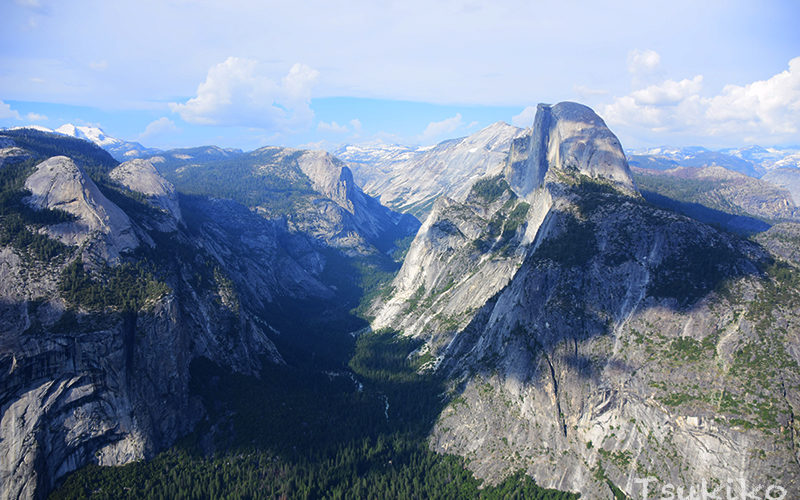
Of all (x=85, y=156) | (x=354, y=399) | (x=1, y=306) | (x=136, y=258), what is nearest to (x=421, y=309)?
(x=354, y=399)

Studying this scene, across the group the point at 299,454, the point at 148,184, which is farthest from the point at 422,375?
the point at 148,184

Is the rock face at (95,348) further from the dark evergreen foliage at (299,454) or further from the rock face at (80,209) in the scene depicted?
the dark evergreen foliage at (299,454)

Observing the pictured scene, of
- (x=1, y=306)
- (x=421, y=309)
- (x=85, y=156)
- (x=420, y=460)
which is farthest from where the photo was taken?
(x=85, y=156)

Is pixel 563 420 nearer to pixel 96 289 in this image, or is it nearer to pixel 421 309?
pixel 421 309

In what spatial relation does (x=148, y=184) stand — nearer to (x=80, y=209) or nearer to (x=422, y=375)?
(x=80, y=209)

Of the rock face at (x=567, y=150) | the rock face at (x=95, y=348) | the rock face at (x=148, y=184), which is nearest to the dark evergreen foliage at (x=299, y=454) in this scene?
the rock face at (x=95, y=348)

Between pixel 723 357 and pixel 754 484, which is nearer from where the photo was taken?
pixel 754 484
